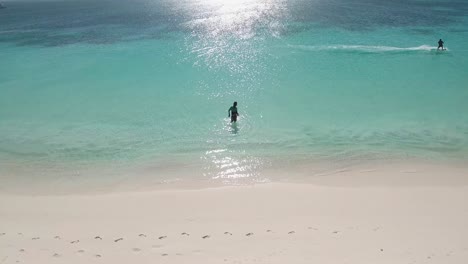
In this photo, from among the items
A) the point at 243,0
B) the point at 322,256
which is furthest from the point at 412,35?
the point at 243,0

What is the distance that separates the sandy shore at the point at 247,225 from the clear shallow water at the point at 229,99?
260 cm

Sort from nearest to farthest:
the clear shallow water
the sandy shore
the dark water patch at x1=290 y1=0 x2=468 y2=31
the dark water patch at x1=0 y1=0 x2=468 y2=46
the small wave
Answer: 1. the sandy shore
2. the clear shallow water
3. the small wave
4. the dark water patch at x1=0 y1=0 x2=468 y2=46
5. the dark water patch at x1=290 y1=0 x2=468 y2=31

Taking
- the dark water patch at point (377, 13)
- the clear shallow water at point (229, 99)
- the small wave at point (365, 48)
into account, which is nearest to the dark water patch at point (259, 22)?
the dark water patch at point (377, 13)

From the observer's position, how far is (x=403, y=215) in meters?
12.5

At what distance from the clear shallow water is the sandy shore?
2.60 meters

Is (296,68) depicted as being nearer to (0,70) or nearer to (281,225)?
(281,225)

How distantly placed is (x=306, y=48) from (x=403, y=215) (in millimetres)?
31256

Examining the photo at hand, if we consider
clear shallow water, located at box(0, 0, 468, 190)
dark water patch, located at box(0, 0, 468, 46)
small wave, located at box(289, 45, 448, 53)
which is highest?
dark water patch, located at box(0, 0, 468, 46)

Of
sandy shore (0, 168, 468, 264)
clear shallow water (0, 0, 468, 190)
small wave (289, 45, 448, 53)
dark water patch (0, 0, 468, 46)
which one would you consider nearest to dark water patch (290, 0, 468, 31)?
dark water patch (0, 0, 468, 46)

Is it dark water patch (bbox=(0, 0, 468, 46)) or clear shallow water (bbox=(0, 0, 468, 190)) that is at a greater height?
dark water patch (bbox=(0, 0, 468, 46))

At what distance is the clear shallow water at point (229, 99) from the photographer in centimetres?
1862

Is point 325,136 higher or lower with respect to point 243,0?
lower

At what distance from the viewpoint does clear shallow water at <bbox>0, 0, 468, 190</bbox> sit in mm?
18625

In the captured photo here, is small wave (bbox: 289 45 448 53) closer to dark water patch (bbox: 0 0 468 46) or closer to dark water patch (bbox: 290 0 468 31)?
dark water patch (bbox: 0 0 468 46)
